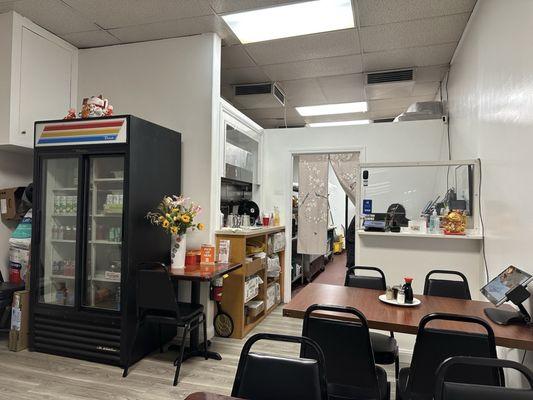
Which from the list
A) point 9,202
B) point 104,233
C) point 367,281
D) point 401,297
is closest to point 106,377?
point 104,233

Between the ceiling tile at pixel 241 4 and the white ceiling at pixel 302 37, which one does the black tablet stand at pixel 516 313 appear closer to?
the white ceiling at pixel 302 37

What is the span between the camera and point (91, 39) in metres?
3.73

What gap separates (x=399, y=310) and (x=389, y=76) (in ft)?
10.8

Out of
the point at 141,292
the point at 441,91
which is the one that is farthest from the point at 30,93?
the point at 441,91

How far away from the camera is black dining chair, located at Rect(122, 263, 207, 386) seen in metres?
2.74

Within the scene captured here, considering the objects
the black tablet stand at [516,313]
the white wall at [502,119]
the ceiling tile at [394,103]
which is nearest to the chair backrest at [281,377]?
the black tablet stand at [516,313]

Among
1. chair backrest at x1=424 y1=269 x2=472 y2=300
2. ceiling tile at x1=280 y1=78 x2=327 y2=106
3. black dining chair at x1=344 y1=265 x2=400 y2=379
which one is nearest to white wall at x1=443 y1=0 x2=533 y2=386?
chair backrest at x1=424 y1=269 x2=472 y2=300

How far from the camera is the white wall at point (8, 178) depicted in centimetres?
355

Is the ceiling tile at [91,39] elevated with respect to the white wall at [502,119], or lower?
elevated

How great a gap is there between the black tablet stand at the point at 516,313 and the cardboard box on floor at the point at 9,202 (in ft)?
13.2

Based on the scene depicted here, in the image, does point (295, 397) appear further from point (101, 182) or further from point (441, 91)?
point (441, 91)

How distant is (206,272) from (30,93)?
244 centimetres

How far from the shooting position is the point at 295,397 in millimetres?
1229

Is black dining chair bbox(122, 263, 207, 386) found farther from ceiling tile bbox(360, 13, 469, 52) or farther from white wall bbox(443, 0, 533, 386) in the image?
ceiling tile bbox(360, 13, 469, 52)
